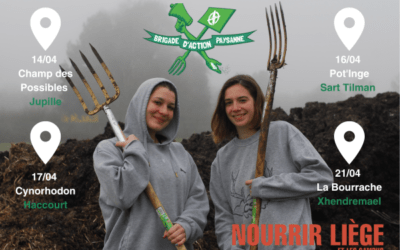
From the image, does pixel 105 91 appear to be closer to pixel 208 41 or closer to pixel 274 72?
pixel 274 72

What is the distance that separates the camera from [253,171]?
2.46 m

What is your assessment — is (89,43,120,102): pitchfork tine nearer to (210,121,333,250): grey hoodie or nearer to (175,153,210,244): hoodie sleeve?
(175,153,210,244): hoodie sleeve

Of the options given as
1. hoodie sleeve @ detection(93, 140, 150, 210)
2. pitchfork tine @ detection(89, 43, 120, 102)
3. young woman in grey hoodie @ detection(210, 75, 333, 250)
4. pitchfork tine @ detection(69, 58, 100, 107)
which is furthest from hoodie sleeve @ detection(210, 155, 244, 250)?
pitchfork tine @ detection(69, 58, 100, 107)

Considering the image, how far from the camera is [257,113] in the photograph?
2537mm

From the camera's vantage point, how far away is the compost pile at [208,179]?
426 centimetres

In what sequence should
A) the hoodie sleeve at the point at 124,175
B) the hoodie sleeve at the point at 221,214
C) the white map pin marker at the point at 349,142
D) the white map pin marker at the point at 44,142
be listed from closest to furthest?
the hoodie sleeve at the point at 124,175 < the hoodie sleeve at the point at 221,214 < the white map pin marker at the point at 44,142 < the white map pin marker at the point at 349,142

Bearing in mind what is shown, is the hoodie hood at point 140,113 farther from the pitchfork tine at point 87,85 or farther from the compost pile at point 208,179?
the compost pile at point 208,179

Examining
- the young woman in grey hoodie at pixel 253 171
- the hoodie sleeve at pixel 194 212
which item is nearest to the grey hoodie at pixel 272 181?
the young woman in grey hoodie at pixel 253 171

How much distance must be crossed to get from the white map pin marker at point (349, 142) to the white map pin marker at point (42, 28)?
4685mm

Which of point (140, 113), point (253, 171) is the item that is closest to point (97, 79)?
point (140, 113)

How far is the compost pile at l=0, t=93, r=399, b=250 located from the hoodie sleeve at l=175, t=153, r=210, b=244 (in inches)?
71.3

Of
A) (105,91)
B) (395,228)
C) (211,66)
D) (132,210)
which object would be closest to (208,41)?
(211,66)

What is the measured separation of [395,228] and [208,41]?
14.8 feet

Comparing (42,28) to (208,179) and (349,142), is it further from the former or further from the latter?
(349,142)
